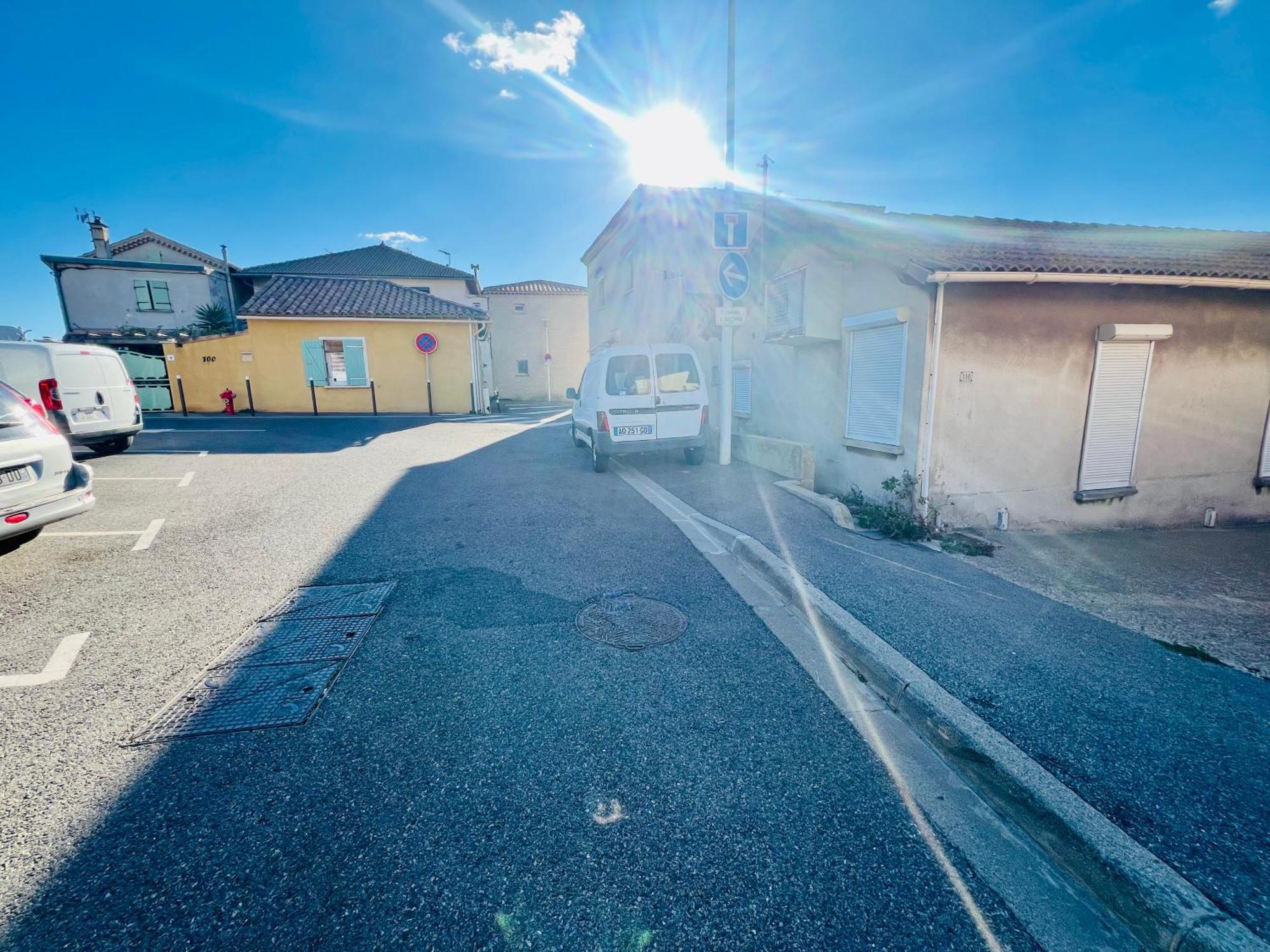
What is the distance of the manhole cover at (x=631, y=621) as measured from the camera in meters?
3.49

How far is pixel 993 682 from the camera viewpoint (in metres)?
3.01

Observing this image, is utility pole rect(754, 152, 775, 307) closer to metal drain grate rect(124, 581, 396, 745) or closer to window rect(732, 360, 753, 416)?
window rect(732, 360, 753, 416)

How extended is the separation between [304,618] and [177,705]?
0.99 meters

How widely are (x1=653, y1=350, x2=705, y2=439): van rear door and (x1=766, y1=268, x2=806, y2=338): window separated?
5.24 feet

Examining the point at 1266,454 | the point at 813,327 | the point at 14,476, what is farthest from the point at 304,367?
the point at 1266,454

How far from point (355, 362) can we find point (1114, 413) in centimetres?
1922

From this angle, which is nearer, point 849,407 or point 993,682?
point 993,682

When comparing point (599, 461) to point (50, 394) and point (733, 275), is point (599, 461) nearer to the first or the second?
point (733, 275)

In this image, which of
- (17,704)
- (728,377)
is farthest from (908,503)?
(17,704)

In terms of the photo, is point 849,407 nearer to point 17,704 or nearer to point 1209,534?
point 1209,534

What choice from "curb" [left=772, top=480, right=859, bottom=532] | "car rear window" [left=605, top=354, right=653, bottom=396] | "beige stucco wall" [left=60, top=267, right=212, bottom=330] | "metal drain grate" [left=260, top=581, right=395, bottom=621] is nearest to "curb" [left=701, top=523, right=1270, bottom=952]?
"curb" [left=772, top=480, right=859, bottom=532]

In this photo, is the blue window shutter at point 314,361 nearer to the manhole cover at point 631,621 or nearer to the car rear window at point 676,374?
the car rear window at point 676,374

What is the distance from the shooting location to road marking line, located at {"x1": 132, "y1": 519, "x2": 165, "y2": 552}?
17.2ft

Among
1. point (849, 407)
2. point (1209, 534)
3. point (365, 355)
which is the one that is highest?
point (365, 355)
